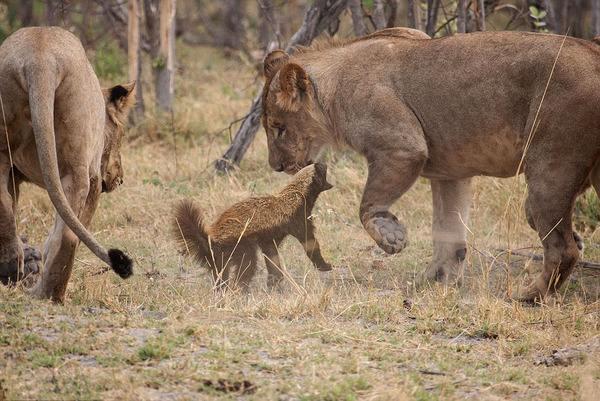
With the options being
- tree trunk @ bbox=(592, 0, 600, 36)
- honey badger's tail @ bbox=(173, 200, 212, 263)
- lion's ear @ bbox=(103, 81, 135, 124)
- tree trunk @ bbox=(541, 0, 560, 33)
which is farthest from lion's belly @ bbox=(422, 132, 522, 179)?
tree trunk @ bbox=(592, 0, 600, 36)

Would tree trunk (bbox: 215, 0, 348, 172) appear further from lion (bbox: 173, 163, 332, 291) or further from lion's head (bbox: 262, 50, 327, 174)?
lion (bbox: 173, 163, 332, 291)

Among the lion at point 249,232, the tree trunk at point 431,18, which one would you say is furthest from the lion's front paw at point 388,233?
the tree trunk at point 431,18

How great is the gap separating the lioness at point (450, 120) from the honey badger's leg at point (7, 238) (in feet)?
6.07

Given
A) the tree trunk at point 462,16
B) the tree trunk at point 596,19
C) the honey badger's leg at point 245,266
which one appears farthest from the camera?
the tree trunk at point 596,19

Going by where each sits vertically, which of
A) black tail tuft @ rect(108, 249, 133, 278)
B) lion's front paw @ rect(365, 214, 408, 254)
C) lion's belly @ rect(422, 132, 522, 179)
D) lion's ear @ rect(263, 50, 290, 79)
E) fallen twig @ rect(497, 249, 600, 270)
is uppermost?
lion's ear @ rect(263, 50, 290, 79)

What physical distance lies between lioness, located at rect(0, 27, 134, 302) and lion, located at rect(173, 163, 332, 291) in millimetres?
897

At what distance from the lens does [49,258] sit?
5.16 meters

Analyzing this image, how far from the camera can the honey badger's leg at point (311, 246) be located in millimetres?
6410

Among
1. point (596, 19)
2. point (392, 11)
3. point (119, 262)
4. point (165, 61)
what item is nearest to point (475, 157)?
point (119, 262)

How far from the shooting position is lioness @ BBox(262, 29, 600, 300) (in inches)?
208

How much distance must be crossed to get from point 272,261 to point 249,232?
0.22 metres

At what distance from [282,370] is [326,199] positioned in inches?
162

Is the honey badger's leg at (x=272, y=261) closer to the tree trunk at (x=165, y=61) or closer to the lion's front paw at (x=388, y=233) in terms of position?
the lion's front paw at (x=388, y=233)

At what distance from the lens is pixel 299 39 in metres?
8.84
